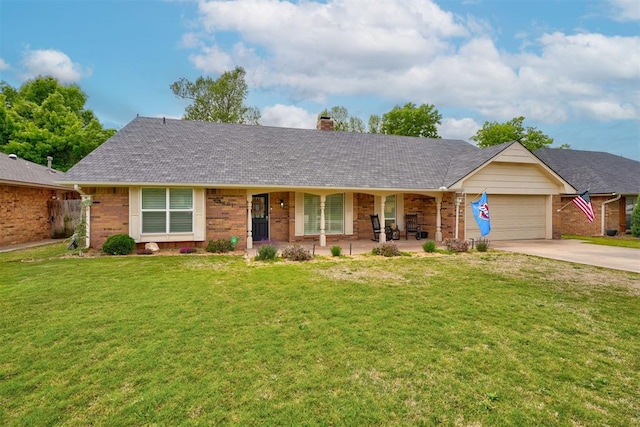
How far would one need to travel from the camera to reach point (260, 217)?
13.6m

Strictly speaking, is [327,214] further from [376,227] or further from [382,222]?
[382,222]

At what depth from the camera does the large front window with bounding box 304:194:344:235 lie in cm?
1387

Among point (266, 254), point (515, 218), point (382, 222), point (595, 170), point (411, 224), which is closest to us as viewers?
point (266, 254)

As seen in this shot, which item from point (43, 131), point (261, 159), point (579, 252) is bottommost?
point (579, 252)

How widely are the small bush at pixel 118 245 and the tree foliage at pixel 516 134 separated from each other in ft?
103

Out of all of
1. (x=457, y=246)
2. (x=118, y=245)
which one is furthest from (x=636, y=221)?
(x=118, y=245)

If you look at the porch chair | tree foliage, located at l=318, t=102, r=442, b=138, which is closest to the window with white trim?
→ the porch chair

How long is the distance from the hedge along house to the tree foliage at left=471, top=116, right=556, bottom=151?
1849cm

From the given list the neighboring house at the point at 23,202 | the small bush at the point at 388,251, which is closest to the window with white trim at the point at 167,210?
the neighboring house at the point at 23,202

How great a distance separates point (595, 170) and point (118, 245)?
23594 mm

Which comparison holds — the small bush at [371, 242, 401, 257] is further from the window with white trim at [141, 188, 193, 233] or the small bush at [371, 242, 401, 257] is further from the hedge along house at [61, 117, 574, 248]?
the window with white trim at [141, 188, 193, 233]

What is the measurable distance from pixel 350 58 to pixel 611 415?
72.6 ft

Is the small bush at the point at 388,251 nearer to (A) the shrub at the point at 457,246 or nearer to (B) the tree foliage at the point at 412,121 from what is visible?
(A) the shrub at the point at 457,246

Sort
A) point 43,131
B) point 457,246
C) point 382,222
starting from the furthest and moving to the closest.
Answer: point 43,131, point 382,222, point 457,246
